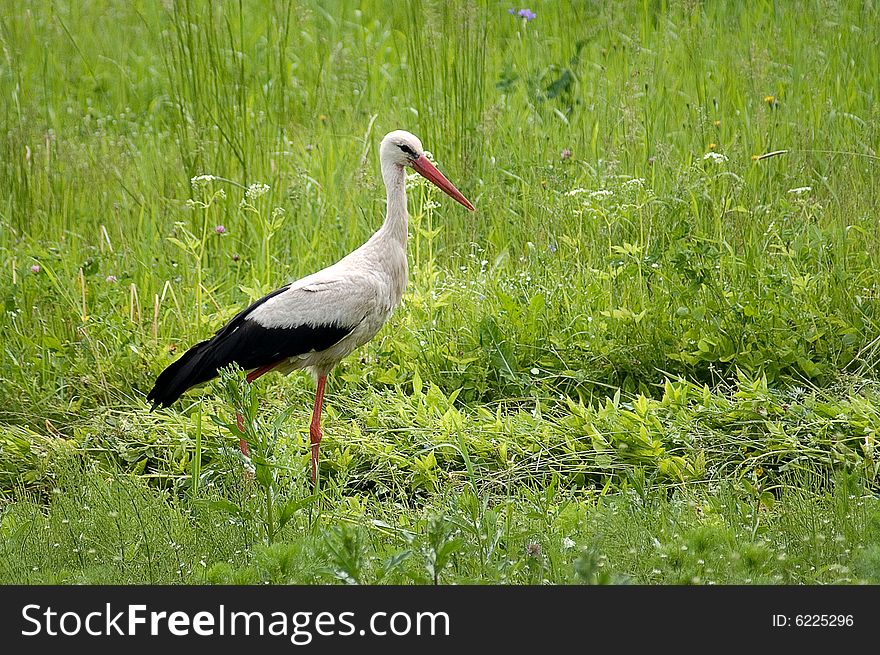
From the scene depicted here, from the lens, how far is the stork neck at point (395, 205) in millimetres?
4523

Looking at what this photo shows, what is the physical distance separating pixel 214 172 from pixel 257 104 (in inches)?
54.8

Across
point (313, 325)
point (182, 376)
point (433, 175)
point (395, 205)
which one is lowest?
point (182, 376)

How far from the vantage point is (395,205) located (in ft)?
14.9

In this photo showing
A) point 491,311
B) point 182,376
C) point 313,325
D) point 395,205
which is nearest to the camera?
point 182,376

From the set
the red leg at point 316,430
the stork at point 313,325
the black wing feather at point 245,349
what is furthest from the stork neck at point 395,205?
the red leg at point 316,430

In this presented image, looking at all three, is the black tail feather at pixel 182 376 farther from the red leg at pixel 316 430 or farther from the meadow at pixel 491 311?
the red leg at pixel 316 430

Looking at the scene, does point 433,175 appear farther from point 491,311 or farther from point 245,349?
point 245,349

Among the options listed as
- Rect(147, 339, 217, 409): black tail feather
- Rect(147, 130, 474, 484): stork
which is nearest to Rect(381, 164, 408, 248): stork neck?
Rect(147, 130, 474, 484): stork

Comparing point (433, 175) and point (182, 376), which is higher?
point (433, 175)

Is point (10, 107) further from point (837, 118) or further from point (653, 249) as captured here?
point (837, 118)

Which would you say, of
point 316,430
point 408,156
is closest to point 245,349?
point 316,430

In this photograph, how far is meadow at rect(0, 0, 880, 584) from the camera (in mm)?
3260

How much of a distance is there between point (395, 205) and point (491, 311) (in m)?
0.72

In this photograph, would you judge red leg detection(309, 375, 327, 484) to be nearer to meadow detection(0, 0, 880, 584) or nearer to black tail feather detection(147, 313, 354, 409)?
meadow detection(0, 0, 880, 584)
